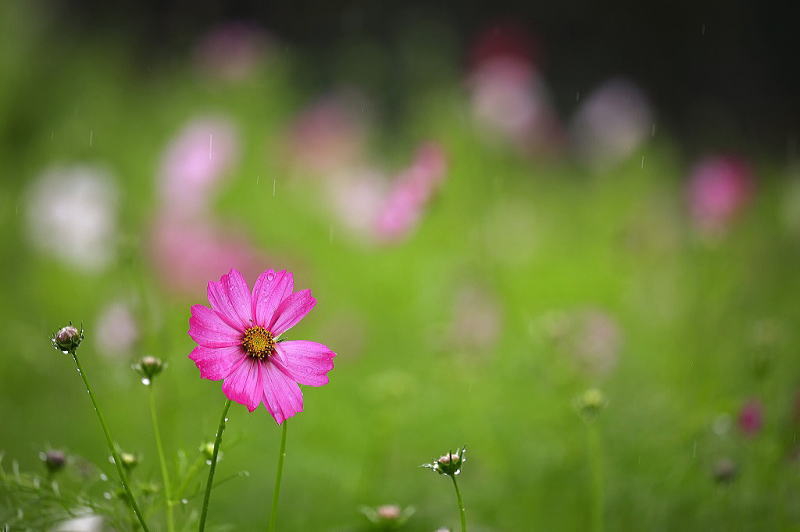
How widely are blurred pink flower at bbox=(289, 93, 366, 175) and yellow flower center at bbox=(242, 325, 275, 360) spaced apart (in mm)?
1779

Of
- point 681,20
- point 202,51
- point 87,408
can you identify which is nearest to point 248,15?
point 202,51

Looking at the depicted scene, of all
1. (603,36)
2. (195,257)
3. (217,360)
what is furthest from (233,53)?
(603,36)

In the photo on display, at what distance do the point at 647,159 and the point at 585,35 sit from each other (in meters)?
1.89

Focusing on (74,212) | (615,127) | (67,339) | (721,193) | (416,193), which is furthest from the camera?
(615,127)

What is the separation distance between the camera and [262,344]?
535 mm

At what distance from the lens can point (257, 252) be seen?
1.42 metres

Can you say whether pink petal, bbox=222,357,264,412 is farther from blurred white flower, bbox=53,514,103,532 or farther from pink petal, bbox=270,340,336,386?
blurred white flower, bbox=53,514,103,532

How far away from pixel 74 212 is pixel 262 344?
1.34m

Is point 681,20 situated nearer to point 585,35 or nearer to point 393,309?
point 585,35

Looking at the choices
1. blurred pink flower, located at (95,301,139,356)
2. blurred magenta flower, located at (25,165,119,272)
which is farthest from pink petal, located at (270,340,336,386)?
blurred magenta flower, located at (25,165,119,272)

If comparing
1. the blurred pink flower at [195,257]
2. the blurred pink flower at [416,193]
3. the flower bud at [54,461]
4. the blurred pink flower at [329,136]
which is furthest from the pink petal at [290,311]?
the blurred pink flower at [329,136]

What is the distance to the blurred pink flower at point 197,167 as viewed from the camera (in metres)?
1.54

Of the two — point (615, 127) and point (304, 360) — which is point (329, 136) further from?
point (304, 360)

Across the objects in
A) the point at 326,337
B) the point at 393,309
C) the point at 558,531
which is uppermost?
the point at 393,309
